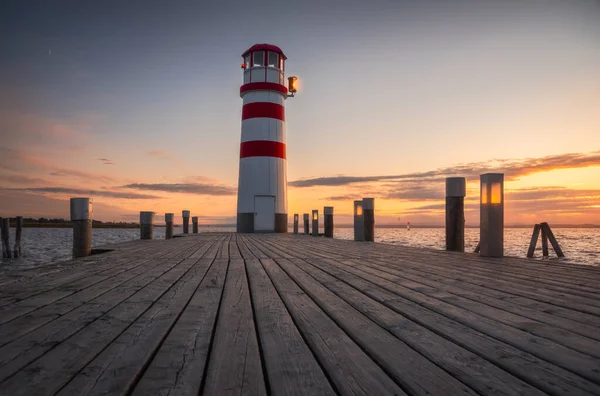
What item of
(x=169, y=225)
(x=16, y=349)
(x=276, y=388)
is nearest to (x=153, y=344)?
(x=16, y=349)

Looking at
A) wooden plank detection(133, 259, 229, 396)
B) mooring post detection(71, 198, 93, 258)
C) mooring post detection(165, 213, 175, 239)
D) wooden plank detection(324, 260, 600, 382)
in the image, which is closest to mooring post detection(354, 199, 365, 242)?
mooring post detection(71, 198, 93, 258)

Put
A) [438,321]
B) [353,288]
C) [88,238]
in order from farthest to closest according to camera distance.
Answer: [88,238] < [353,288] < [438,321]

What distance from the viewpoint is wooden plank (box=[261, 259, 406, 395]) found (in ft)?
4.33

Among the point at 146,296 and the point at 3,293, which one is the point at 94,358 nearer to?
the point at 146,296

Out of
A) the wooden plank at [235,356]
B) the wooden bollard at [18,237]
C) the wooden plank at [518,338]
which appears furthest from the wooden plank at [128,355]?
the wooden bollard at [18,237]

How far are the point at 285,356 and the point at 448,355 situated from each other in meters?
0.66

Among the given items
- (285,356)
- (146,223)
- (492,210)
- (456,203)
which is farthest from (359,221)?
(285,356)

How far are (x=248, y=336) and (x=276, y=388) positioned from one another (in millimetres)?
597

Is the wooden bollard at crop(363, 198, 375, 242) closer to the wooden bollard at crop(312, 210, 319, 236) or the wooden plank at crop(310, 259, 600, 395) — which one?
the wooden bollard at crop(312, 210, 319, 236)

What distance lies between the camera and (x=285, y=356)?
63.0 inches

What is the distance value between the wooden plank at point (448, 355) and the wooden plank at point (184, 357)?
88 cm

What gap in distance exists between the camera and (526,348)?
1730mm

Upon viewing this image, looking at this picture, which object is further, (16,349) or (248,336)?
(248,336)

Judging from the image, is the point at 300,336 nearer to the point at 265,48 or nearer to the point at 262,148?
the point at 262,148
